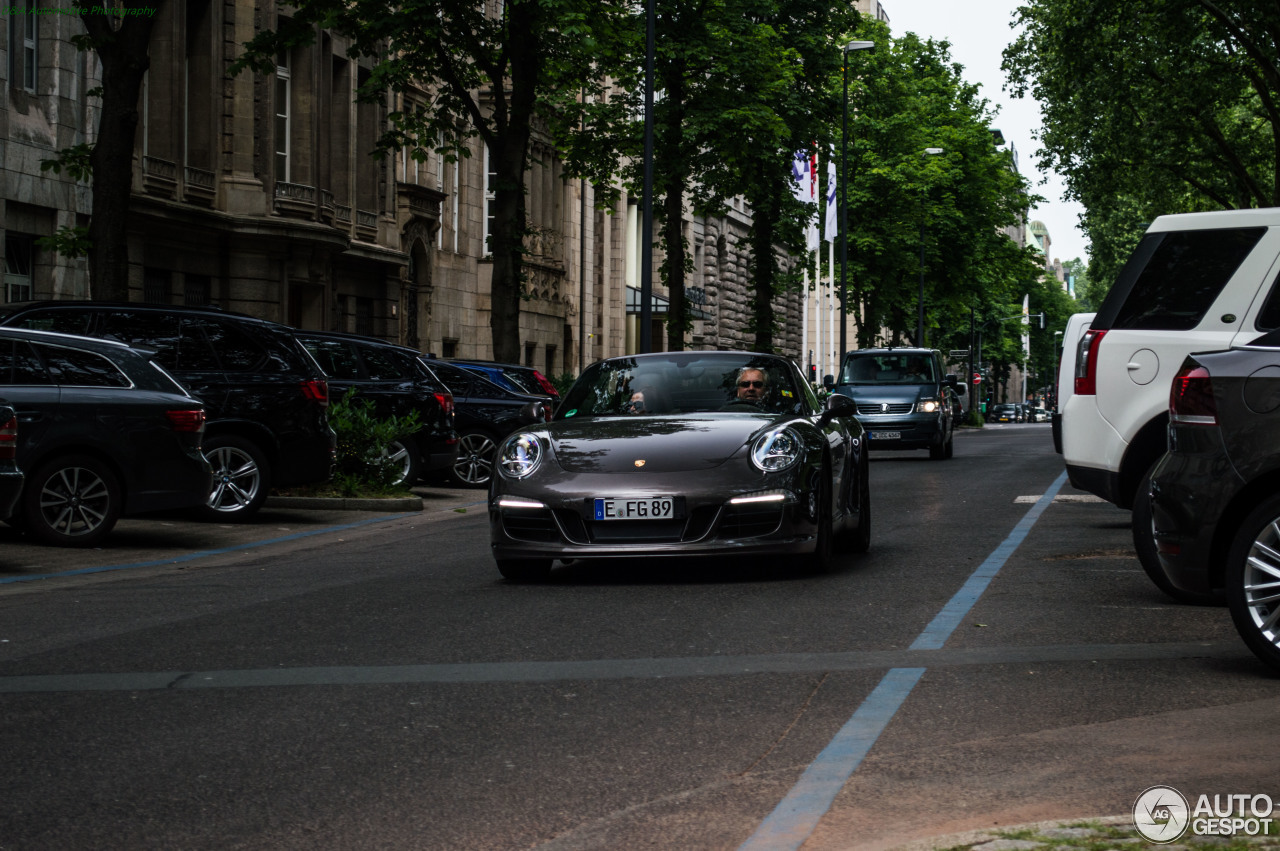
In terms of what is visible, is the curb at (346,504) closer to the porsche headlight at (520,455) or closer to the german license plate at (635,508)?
→ the porsche headlight at (520,455)

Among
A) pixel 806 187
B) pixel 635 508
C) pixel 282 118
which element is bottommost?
pixel 635 508

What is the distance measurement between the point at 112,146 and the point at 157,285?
1397 centimetres

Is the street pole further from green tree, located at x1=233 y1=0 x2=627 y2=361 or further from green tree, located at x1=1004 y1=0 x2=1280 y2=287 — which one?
green tree, located at x1=1004 y1=0 x2=1280 y2=287

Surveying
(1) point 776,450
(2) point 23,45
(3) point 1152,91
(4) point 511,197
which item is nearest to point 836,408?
(1) point 776,450

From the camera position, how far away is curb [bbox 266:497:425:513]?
17516 mm

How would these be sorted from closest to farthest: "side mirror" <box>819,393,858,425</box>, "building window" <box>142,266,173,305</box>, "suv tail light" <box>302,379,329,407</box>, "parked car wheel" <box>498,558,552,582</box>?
"parked car wheel" <box>498,558,552,582</box> → "side mirror" <box>819,393,858,425</box> → "suv tail light" <box>302,379,329,407</box> → "building window" <box>142,266,173,305</box>

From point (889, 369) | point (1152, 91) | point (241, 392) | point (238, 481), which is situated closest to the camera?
point (241, 392)

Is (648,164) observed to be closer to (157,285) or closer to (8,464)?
(157,285)

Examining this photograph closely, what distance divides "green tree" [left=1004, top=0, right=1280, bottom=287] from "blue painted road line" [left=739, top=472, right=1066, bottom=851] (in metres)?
30.4

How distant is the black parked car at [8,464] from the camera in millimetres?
10945

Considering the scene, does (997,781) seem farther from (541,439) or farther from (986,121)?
(986,121)

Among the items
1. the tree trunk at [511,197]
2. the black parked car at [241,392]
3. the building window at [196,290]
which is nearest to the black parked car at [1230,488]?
the black parked car at [241,392]

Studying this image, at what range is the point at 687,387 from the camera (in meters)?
11.1

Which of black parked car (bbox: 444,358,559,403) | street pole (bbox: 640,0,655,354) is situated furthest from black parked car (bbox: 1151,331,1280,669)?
street pole (bbox: 640,0,655,354)
